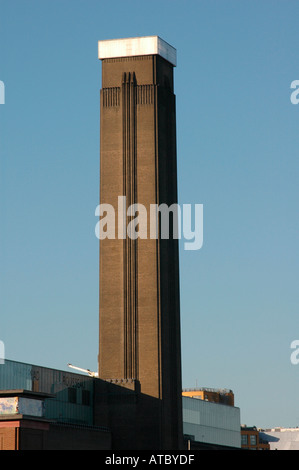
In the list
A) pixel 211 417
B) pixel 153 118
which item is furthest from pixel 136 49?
pixel 211 417

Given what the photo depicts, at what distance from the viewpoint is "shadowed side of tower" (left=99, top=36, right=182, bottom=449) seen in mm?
106875

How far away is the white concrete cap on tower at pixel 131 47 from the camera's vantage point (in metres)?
114

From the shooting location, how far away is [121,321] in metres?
108

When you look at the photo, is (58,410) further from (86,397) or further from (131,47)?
(131,47)

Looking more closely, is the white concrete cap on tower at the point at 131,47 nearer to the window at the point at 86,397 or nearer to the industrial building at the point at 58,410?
the industrial building at the point at 58,410

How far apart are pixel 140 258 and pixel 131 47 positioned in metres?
24.8

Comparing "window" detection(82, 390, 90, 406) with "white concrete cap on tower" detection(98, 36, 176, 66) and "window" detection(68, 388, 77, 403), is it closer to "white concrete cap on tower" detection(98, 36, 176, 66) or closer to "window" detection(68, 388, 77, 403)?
"window" detection(68, 388, 77, 403)

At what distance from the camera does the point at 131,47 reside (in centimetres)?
11425

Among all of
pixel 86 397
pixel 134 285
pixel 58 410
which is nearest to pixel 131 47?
pixel 134 285

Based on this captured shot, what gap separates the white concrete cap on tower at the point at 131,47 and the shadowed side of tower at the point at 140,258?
115mm

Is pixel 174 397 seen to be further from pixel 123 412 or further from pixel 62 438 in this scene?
pixel 62 438

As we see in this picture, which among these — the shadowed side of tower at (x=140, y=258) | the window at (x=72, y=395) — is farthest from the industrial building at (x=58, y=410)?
the shadowed side of tower at (x=140, y=258)

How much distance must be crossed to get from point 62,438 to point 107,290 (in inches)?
855

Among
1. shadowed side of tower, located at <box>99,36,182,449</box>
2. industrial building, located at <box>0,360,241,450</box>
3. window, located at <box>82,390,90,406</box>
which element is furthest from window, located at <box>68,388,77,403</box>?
shadowed side of tower, located at <box>99,36,182,449</box>
